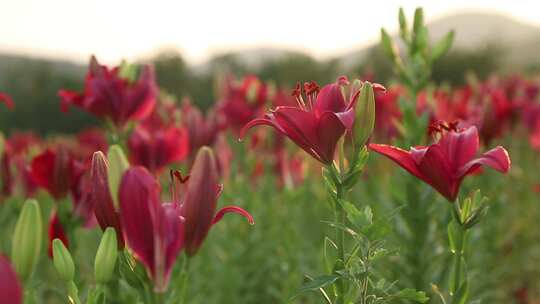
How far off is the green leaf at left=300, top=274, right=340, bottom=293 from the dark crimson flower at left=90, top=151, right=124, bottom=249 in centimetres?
27

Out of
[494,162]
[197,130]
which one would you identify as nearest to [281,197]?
[197,130]

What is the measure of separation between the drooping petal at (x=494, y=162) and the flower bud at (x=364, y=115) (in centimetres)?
16

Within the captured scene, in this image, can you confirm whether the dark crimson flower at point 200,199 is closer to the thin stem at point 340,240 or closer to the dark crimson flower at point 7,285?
the thin stem at point 340,240

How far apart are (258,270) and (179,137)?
39.5 inches

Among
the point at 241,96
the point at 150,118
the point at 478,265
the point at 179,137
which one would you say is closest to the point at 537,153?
the point at 478,265

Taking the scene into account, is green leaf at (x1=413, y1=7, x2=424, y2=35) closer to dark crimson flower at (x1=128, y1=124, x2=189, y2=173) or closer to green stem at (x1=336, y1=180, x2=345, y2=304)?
dark crimson flower at (x1=128, y1=124, x2=189, y2=173)

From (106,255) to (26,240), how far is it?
0.35 feet

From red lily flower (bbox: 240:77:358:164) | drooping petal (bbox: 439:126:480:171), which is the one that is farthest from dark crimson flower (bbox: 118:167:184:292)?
drooping petal (bbox: 439:126:480:171)

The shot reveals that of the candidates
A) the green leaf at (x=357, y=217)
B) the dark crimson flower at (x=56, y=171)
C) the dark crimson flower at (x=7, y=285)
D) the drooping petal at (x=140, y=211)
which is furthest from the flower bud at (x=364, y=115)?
the dark crimson flower at (x=56, y=171)

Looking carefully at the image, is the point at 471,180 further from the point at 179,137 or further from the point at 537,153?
the point at 537,153

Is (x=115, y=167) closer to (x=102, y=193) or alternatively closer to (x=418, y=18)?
(x=102, y=193)

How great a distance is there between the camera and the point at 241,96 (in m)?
2.88

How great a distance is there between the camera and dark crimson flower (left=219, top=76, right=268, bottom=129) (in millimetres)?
2795

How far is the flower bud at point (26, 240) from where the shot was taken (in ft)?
2.84
